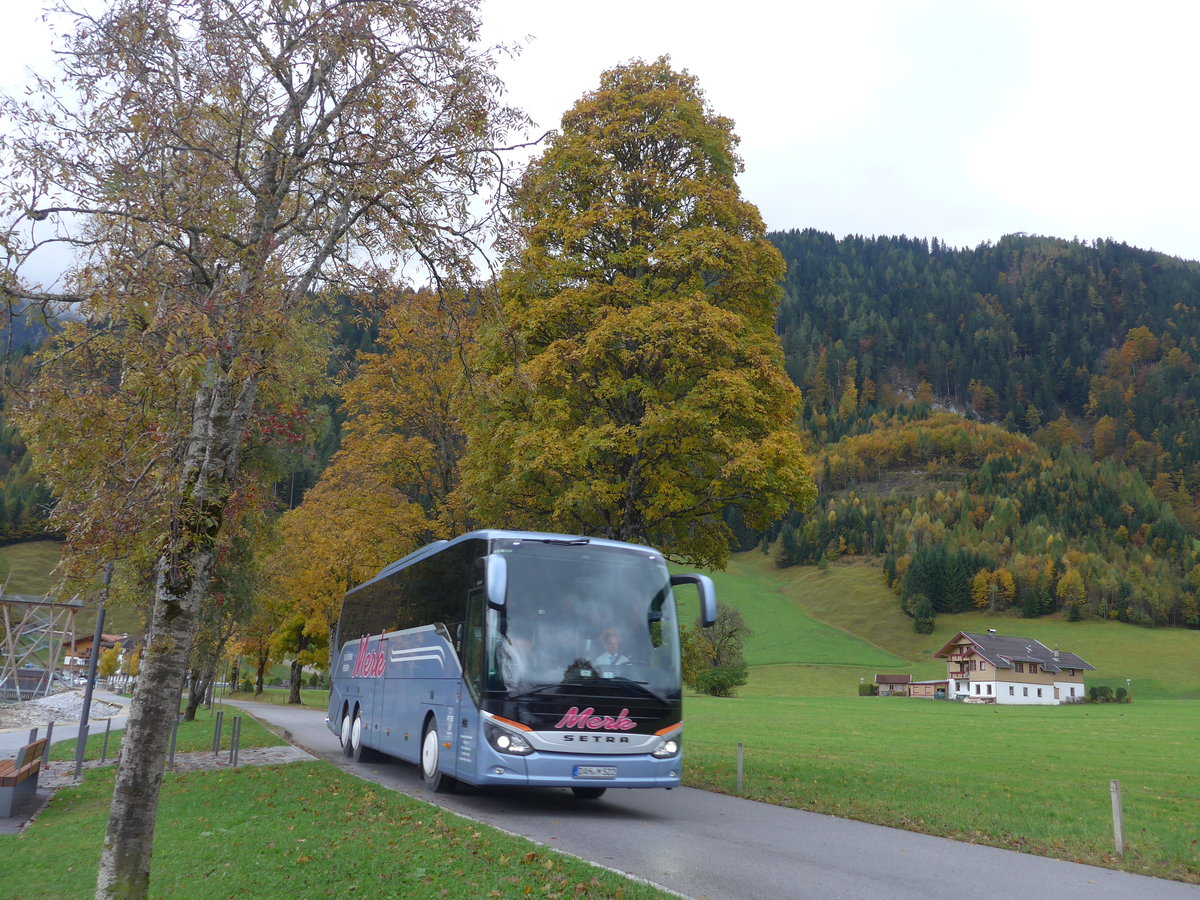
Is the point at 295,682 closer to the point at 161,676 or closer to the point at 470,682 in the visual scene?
the point at 470,682

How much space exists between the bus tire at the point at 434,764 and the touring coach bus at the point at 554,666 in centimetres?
3

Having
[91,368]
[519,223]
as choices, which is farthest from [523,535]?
[91,368]

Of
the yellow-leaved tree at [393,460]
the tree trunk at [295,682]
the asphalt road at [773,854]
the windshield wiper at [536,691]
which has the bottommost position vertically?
the tree trunk at [295,682]

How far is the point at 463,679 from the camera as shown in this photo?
1290cm

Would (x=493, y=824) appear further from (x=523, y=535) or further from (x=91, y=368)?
(x=91, y=368)

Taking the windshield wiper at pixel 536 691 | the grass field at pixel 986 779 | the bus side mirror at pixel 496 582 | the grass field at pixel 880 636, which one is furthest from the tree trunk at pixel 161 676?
the grass field at pixel 880 636

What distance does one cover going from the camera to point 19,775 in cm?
1336

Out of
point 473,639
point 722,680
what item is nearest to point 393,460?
point 473,639

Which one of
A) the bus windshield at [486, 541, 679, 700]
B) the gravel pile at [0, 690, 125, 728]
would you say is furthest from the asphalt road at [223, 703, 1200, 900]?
the gravel pile at [0, 690, 125, 728]

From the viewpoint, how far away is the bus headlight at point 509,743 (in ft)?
38.9

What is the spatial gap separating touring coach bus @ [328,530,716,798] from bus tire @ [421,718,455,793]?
30mm

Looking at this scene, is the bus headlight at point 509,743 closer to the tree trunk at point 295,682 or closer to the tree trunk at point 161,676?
the tree trunk at point 161,676

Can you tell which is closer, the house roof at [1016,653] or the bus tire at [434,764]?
the bus tire at [434,764]

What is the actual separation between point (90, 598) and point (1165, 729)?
50362mm
